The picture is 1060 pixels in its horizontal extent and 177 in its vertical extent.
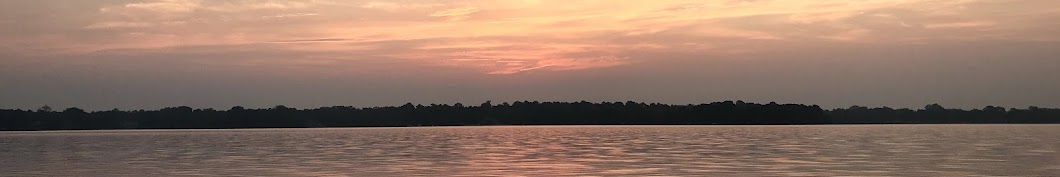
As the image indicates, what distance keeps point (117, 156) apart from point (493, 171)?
2231 centimetres

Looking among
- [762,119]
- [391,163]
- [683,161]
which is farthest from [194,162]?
[762,119]

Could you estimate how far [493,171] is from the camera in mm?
34656

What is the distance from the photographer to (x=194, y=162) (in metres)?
43.0

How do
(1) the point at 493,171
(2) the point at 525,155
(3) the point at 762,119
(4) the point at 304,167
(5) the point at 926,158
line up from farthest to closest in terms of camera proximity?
(3) the point at 762,119, (2) the point at 525,155, (5) the point at 926,158, (4) the point at 304,167, (1) the point at 493,171

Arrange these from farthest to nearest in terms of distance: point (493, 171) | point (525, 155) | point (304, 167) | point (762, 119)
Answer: point (762, 119) → point (525, 155) → point (304, 167) → point (493, 171)

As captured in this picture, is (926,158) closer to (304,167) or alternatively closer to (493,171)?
(493,171)

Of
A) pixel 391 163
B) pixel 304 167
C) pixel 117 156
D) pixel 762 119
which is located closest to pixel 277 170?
pixel 304 167

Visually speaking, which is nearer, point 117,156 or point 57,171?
point 57,171

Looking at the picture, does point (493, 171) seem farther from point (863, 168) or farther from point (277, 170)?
point (863, 168)

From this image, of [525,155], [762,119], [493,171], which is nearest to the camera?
[493,171]

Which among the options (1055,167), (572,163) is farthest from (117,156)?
(1055,167)

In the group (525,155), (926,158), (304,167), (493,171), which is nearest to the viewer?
(493,171)

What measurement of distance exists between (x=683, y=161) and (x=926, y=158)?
872cm

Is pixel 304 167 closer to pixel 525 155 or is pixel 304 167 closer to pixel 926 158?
pixel 525 155
